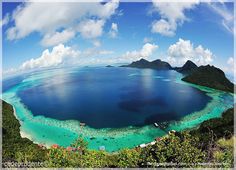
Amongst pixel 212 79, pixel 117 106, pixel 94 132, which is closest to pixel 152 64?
pixel 212 79

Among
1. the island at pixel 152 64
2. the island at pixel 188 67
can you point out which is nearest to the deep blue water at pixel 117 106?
the island at pixel 188 67

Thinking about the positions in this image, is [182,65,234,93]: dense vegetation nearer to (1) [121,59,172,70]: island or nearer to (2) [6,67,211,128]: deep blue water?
(2) [6,67,211,128]: deep blue water

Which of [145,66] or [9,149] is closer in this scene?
[9,149]

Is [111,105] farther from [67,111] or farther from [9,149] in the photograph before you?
[9,149]

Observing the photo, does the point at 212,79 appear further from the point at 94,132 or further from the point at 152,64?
the point at 152,64

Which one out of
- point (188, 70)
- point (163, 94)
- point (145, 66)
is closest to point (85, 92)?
point (163, 94)

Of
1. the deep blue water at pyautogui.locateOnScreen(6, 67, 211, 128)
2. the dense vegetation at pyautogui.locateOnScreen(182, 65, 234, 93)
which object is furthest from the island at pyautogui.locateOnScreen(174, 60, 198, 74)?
the deep blue water at pyautogui.locateOnScreen(6, 67, 211, 128)

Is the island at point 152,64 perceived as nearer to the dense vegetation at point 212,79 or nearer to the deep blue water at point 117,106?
the dense vegetation at point 212,79

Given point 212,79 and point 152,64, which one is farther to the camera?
point 152,64
